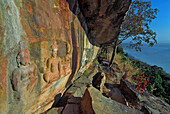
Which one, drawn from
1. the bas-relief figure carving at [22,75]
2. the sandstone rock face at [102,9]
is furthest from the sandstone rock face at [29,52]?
the sandstone rock face at [102,9]

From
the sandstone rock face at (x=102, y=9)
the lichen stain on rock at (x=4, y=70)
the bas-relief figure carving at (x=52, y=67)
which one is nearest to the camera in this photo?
the lichen stain on rock at (x=4, y=70)

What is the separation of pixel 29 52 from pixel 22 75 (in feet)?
0.89

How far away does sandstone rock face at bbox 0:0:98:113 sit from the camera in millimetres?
724

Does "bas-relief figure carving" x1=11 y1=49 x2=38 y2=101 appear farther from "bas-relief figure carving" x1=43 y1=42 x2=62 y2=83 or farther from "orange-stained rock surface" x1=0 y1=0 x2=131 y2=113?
"bas-relief figure carving" x1=43 y1=42 x2=62 y2=83

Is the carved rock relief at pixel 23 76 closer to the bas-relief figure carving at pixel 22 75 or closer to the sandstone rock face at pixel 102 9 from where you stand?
the bas-relief figure carving at pixel 22 75

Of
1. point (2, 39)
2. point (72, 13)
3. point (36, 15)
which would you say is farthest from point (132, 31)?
point (2, 39)

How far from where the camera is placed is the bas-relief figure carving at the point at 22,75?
2.64 ft

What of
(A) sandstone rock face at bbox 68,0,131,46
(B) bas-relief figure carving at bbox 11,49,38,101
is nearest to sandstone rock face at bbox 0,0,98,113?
(B) bas-relief figure carving at bbox 11,49,38,101

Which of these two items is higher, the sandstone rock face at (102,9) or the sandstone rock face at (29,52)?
the sandstone rock face at (102,9)

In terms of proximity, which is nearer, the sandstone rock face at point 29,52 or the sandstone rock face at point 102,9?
the sandstone rock face at point 29,52

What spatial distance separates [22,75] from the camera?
0.85m

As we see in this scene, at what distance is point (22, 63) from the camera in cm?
85

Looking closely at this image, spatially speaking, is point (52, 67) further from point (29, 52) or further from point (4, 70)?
point (4, 70)

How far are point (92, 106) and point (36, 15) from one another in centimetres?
151
